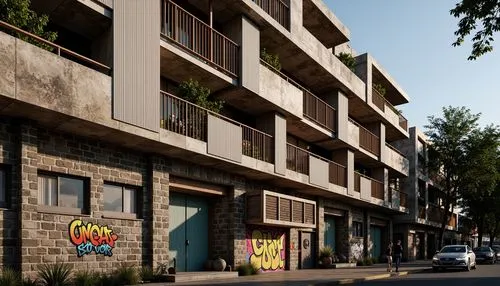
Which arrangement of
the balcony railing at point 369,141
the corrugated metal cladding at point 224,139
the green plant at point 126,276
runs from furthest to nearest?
the balcony railing at point 369,141 → the corrugated metal cladding at point 224,139 → the green plant at point 126,276

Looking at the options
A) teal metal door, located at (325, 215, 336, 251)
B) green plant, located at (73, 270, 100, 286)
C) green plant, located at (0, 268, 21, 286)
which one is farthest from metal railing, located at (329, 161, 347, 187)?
green plant, located at (0, 268, 21, 286)

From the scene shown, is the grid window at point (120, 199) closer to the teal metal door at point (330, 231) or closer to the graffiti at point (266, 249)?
the graffiti at point (266, 249)

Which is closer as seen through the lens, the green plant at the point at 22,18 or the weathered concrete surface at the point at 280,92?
the green plant at the point at 22,18

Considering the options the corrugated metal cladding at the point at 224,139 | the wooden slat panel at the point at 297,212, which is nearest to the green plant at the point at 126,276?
the corrugated metal cladding at the point at 224,139

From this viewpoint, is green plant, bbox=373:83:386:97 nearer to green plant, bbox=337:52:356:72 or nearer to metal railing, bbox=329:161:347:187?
green plant, bbox=337:52:356:72

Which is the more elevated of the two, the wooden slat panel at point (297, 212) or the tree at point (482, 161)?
the tree at point (482, 161)

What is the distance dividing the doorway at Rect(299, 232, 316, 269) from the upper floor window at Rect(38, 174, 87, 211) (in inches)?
576

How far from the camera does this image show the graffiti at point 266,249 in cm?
2264

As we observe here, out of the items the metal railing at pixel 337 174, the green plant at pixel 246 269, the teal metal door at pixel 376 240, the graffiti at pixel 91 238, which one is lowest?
→ the teal metal door at pixel 376 240

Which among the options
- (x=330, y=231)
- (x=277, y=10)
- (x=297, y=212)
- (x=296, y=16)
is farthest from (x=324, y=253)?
(x=277, y=10)

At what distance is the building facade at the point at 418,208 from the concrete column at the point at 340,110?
1581 centimetres

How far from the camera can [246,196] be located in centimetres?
2200

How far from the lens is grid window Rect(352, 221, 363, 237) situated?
34.4 meters

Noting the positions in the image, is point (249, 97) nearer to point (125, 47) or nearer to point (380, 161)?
point (125, 47)
